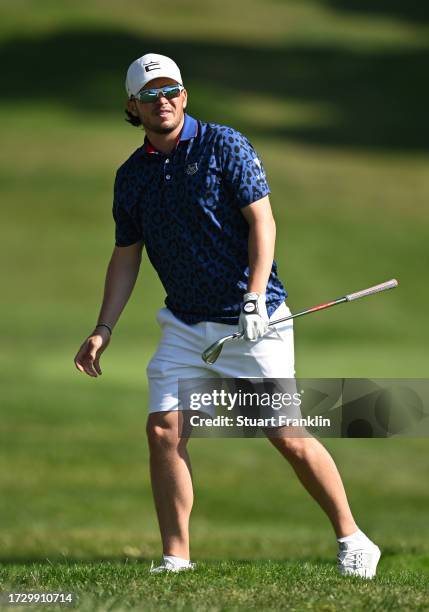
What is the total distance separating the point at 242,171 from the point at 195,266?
1.59 ft

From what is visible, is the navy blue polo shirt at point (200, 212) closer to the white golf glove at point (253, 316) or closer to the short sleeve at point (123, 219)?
the short sleeve at point (123, 219)

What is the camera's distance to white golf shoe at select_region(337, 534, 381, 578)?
259 inches

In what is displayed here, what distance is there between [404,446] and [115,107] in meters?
32.2

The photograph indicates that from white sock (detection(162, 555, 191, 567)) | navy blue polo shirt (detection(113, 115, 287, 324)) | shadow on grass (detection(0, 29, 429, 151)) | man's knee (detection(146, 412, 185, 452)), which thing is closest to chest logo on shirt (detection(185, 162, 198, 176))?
navy blue polo shirt (detection(113, 115, 287, 324))

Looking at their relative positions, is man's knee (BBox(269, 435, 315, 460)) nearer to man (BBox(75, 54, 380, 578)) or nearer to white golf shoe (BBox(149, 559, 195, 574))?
man (BBox(75, 54, 380, 578))

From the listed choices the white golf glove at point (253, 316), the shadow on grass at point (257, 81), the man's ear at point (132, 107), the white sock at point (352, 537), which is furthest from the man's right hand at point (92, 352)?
the shadow on grass at point (257, 81)

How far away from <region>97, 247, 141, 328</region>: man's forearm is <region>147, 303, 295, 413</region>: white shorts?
39cm

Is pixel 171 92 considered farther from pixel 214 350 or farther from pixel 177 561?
pixel 177 561

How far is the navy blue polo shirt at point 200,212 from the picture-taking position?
6.52 meters

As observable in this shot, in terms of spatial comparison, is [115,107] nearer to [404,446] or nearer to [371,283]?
[371,283]

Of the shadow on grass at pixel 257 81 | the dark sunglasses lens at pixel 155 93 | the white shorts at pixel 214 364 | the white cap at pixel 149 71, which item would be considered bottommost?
the white shorts at pixel 214 364

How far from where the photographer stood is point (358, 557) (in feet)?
21.7

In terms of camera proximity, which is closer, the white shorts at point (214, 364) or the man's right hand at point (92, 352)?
the white shorts at point (214, 364)

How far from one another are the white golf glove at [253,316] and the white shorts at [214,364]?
191 mm
